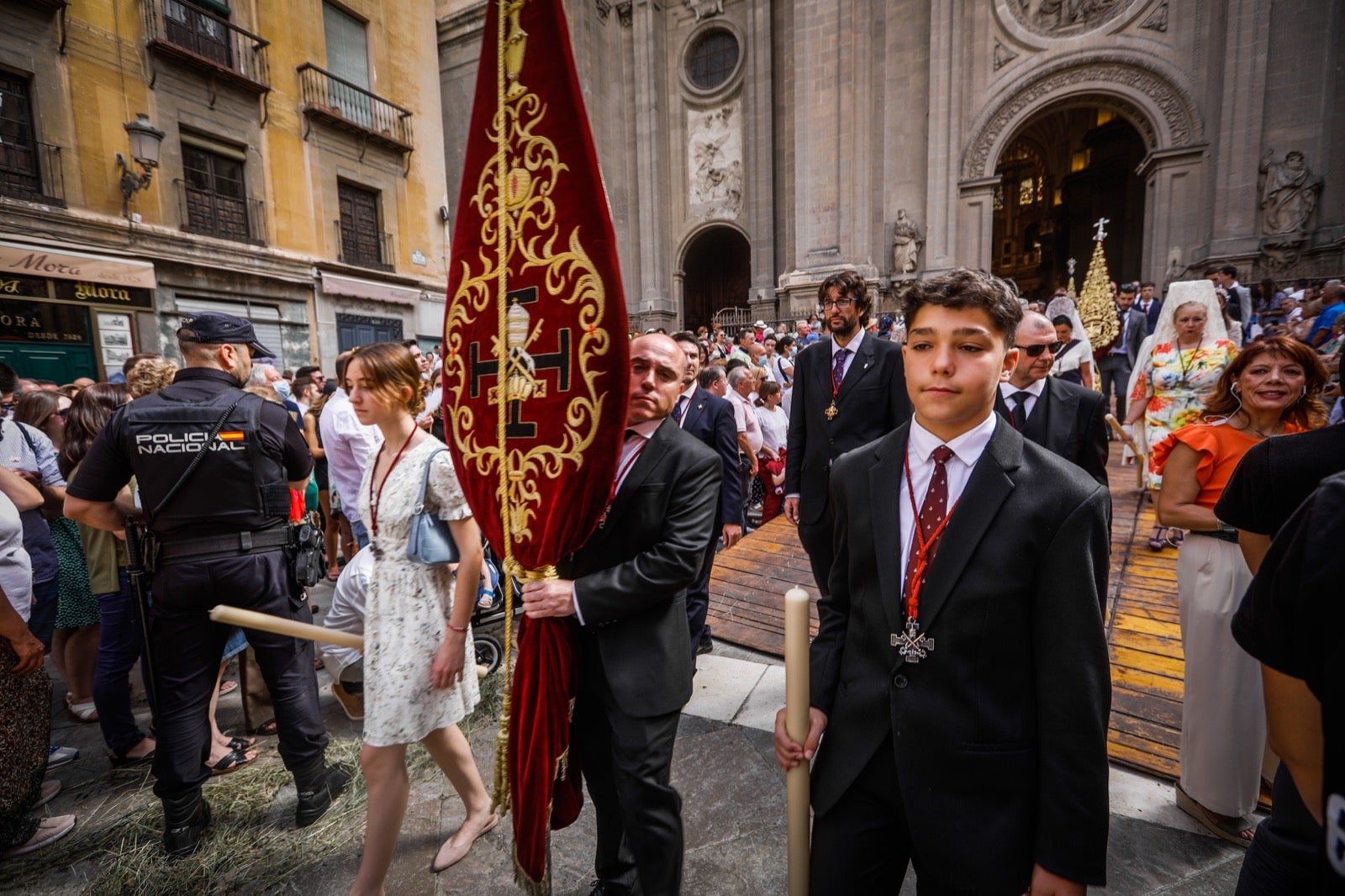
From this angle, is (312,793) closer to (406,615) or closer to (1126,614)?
(406,615)

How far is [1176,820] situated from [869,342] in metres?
2.55

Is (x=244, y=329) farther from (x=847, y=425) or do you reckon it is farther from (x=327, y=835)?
(x=847, y=425)

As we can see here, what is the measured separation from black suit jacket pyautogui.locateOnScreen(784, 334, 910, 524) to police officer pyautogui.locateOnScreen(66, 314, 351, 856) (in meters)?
2.75

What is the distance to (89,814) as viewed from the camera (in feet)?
8.95

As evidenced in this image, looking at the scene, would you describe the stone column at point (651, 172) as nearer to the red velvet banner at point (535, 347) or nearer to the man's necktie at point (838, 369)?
the man's necktie at point (838, 369)

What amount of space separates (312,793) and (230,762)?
0.78m

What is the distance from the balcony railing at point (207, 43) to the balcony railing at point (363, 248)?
3.20m

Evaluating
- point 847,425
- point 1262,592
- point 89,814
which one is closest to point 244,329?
point 89,814

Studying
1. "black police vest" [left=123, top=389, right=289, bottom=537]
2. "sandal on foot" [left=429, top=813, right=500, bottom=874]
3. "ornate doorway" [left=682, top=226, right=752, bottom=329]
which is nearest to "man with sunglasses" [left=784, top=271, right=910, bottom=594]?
"sandal on foot" [left=429, top=813, right=500, bottom=874]

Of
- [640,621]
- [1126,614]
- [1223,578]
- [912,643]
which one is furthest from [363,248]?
[1223,578]

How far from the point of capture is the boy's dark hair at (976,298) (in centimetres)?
138

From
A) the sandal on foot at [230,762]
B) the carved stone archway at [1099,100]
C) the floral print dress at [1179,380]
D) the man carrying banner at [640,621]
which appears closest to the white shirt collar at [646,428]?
the man carrying banner at [640,621]

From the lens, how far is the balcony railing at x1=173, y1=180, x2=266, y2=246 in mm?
11602

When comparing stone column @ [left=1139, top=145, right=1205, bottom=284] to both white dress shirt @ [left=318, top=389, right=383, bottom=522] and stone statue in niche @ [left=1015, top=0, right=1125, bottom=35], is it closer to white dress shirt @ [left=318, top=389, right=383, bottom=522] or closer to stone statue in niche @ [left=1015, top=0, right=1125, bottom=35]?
stone statue in niche @ [left=1015, top=0, right=1125, bottom=35]
